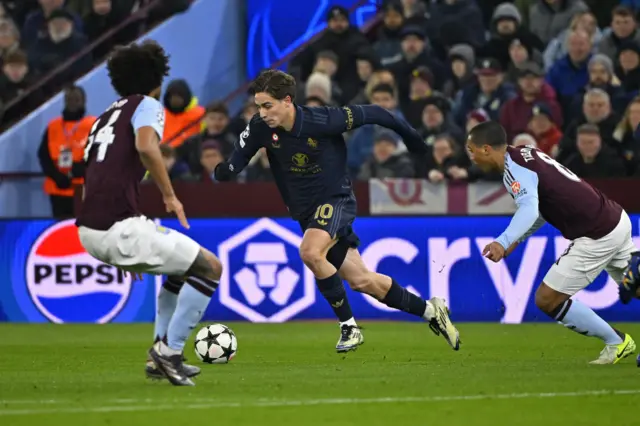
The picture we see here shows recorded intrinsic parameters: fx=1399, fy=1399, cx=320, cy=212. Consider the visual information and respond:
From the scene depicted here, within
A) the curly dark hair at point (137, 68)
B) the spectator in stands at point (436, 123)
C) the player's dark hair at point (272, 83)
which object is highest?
the curly dark hair at point (137, 68)

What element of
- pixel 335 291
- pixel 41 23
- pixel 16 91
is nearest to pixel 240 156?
pixel 335 291

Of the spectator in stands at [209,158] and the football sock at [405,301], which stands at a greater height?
the football sock at [405,301]

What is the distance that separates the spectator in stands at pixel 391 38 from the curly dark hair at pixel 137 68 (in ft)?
32.1

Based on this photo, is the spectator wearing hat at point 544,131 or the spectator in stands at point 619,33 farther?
the spectator in stands at point 619,33

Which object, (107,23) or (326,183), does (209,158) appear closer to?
(107,23)

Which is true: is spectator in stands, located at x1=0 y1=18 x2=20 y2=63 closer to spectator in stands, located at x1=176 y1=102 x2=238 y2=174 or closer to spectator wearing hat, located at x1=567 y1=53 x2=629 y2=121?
spectator in stands, located at x1=176 y1=102 x2=238 y2=174

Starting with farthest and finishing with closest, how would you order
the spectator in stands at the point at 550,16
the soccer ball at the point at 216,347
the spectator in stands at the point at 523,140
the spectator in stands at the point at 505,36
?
the spectator in stands at the point at 550,16, the spectator in stands at the point at 505,36, the spectator in stands at the point at 523,140, the soccer ball at the point at 216,347

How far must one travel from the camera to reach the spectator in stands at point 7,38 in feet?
66.3

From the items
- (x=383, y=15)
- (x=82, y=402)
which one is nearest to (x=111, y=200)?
(x=82, y=402)

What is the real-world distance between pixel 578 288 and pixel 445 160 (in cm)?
599

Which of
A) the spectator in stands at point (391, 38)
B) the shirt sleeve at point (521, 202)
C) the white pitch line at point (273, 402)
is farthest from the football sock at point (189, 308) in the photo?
the spectator in stands at point (391, 38)

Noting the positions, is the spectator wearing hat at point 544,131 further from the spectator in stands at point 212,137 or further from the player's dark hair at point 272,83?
the player's dark hair at point 272,83

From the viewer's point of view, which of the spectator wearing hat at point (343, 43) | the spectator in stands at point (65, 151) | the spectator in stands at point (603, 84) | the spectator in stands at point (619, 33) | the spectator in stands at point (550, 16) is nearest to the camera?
the spectator in stands at point (603, 84)

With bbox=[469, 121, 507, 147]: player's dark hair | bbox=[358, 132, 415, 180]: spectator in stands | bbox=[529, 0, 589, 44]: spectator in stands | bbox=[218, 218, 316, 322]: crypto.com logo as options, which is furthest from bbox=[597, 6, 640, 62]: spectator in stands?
bbox=[469, 121, 507, 147]: player's dark hair
